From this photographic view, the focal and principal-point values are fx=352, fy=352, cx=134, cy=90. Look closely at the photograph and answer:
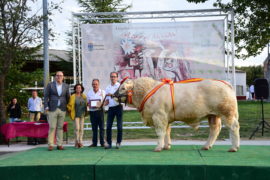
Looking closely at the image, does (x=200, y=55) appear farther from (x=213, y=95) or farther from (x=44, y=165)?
(x=44, y=165)

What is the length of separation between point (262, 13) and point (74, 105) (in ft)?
27.7

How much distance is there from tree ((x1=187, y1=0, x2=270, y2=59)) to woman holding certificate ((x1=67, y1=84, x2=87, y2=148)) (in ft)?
21.3

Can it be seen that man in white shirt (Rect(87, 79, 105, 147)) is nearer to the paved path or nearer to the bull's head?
the bull's head

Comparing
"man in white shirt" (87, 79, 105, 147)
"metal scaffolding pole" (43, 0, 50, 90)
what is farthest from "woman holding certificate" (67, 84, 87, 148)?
"metal scaffolding pole" (43, 0, 50, 90)

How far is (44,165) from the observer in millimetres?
5652

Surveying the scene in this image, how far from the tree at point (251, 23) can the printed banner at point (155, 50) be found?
7.16 feet

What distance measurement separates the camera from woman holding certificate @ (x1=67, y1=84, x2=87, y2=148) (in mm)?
8781

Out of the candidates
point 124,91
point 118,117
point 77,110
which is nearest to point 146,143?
point 118,117

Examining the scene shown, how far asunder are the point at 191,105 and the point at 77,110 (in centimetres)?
314

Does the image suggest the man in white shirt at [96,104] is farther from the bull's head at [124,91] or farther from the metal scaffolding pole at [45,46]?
the metal scaffolding pole at [45,46]

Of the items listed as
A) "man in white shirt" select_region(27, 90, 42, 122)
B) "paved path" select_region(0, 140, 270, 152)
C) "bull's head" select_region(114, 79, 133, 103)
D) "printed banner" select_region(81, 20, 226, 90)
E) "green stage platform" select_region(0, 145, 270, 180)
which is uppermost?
"printed banner" select_region(81, 20, 226, 90)

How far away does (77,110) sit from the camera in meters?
8.83
